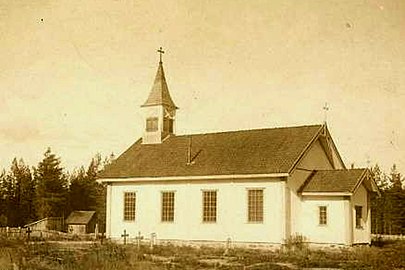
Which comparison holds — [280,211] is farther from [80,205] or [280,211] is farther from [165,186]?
[80,205]

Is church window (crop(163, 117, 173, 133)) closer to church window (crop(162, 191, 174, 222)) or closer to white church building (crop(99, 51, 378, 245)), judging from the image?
white church building (crop(99, 51, 378, 245))

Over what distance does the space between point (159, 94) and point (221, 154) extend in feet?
25.7

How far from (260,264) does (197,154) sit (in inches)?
520

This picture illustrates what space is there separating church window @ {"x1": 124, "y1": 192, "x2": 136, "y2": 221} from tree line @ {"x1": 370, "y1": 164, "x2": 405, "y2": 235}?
17.2m

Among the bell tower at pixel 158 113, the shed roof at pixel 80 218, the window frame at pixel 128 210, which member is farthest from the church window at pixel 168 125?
the shed roof at pixel 80 218

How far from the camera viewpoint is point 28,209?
5494 centimetres

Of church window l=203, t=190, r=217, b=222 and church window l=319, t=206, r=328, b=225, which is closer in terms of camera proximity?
church window l=319, t=206, r=328, b=225

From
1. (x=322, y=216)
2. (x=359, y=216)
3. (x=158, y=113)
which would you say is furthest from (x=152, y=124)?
(x=359, y=216)

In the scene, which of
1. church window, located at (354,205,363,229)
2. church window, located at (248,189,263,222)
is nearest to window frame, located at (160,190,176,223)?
church window, located at (248,189,263,222)

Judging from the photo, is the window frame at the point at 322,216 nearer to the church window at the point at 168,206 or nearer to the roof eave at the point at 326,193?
the roof eave at the point at 326,193

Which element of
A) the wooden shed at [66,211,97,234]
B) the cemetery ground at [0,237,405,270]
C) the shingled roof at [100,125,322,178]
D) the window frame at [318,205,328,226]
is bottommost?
the cemetery ground at [0,237,405,270]

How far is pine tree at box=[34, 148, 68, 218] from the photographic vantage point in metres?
50.8

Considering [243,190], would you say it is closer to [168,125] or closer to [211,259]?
[211,259]

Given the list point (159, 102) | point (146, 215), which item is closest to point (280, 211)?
point (146, 215)
